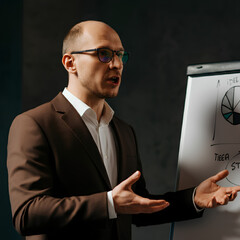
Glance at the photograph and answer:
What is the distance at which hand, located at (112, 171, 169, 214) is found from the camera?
1.35 meters

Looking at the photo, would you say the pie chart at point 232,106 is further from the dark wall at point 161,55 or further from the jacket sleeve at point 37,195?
the dark wall at point 161,55

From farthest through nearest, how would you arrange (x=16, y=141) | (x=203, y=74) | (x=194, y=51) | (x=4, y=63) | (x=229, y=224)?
(x=194, y=51) < (x=4, y=63) < (x=203, y=74) < (x=229, y=224) < (x=16, y=141)

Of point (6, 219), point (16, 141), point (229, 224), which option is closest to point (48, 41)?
point (6, 219)

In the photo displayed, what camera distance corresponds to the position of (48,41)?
2.78 metres

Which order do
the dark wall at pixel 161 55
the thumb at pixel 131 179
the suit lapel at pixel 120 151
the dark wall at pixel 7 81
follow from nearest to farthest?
the thumb at pixel 131 179 < the suit lapel at pixel 120 151 < the dark wall at pixel 7 81 < the dark wall at pixel 161 55

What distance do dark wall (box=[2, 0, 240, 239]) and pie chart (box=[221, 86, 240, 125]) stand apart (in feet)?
3.74

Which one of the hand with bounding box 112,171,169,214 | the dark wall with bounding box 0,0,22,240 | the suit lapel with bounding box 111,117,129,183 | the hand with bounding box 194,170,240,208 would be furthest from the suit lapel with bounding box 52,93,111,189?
the dark wall with bounding box 0,0,22,240

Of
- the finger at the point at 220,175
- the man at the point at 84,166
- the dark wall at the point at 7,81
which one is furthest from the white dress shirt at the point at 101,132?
the dark wall at the point at 7,81

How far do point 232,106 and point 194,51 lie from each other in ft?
4.02

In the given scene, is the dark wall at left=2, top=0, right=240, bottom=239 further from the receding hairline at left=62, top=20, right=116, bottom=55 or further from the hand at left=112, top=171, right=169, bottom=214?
the hand at left=112, top=171, right=169, bottom=214

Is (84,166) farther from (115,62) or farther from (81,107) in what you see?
(115,62)

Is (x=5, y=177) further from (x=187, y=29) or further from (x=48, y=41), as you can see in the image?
(x=187, y=29)

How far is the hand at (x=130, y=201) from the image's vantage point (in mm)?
1354

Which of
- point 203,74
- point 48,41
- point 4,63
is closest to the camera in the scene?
point 203,74
